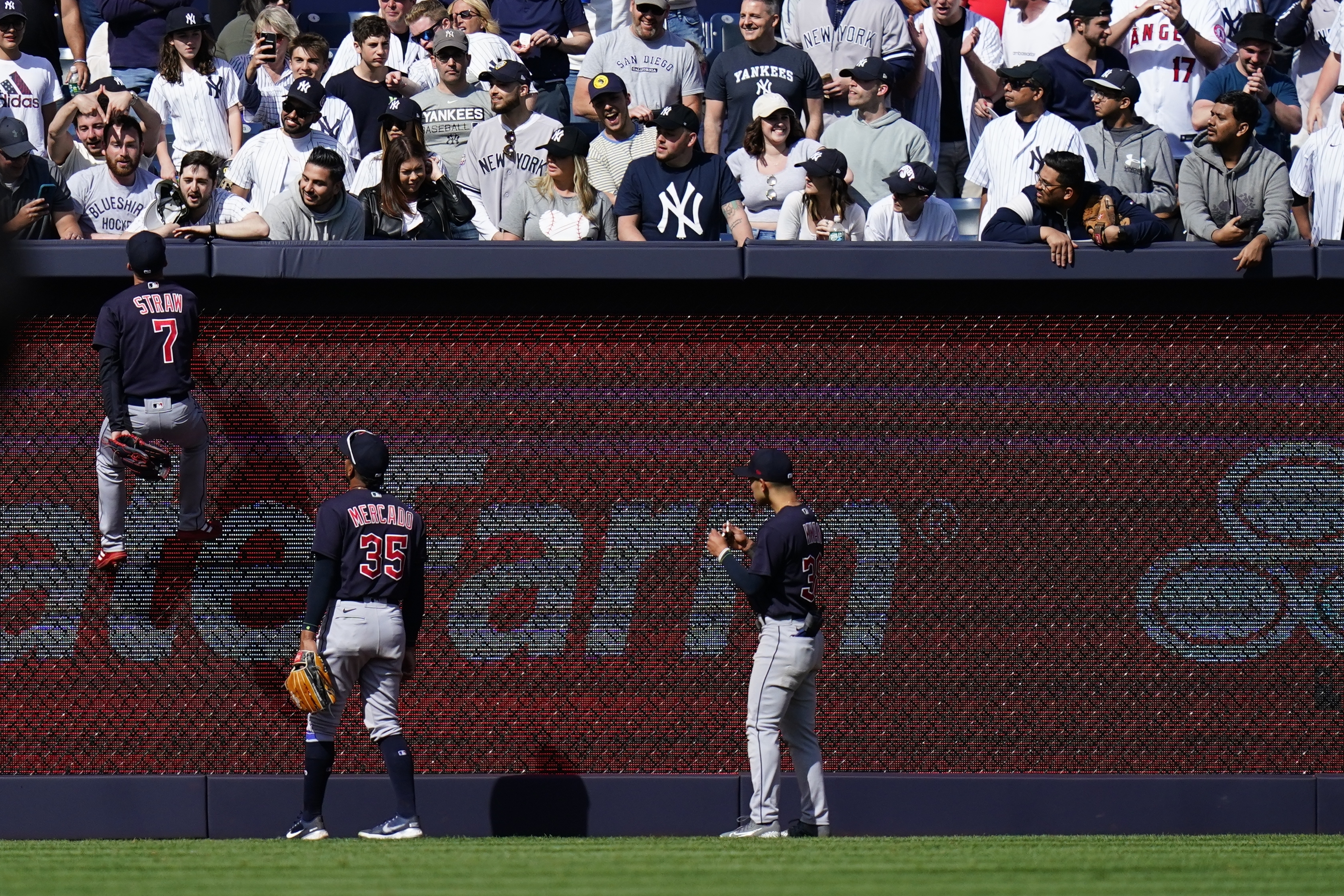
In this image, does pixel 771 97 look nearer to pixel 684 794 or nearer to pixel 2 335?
pixel 684 794

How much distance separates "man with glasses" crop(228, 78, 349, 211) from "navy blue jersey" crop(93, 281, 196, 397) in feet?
6.88

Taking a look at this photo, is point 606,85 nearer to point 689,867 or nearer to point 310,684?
point 310,684

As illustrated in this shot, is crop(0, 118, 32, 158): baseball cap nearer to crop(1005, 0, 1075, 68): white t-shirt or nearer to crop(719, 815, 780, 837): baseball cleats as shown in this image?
crop(719, 815, 780, 837): baseball cleats

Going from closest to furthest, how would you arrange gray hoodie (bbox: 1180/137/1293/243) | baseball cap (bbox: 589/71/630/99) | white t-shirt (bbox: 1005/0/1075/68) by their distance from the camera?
1. gray hoodie (bbox: 1180/137/1293/243)
2. baseball cap (bbox: 589/71/630/99)
3. white t-shirt (bbox: 1005/0/1075/68)

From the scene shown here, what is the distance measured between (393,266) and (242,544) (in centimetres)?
158

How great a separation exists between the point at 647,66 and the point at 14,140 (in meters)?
4.12

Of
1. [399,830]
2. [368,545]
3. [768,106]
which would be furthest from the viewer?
[768,106]

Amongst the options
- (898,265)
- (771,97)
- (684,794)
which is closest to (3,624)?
(684,794)

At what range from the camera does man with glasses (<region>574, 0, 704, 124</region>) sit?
11.3m

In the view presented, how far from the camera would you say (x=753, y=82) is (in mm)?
11039

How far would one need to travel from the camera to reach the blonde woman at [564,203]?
8.97 meters

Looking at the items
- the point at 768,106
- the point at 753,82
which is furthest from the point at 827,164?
the point at 753,82

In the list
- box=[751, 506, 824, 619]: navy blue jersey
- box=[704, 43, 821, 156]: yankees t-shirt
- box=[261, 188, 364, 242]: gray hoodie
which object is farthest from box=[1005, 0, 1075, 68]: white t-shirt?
box=[751, 506, 824, 619]: navy blue jersey

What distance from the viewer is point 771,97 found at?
10.3 metres
